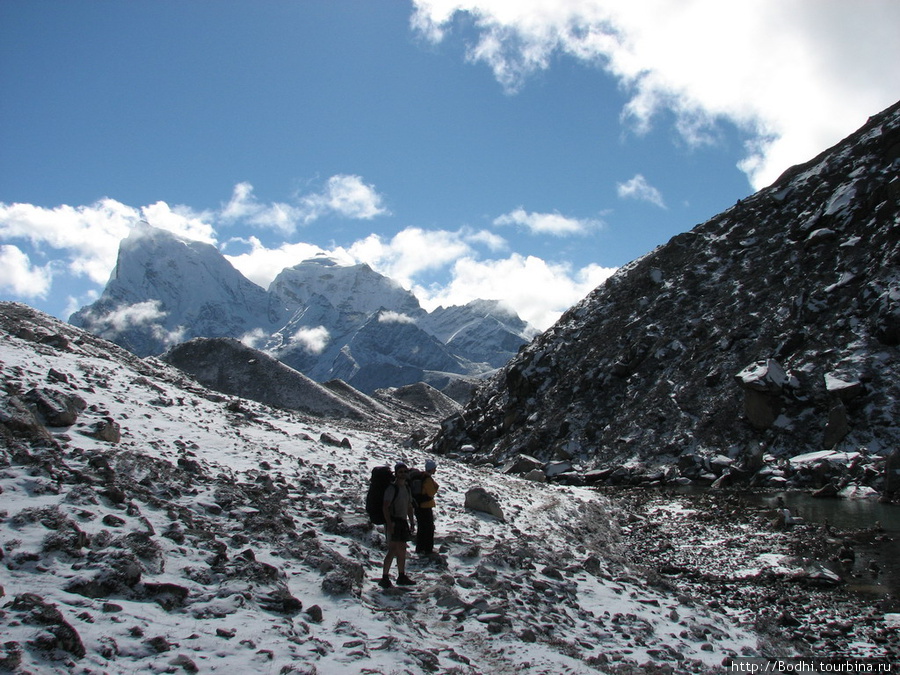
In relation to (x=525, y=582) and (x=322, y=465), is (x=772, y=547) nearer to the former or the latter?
(x=525, y=582)

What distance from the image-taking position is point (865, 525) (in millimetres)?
19188

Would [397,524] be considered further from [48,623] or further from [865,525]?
[865,525]

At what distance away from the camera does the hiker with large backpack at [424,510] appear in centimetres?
1224

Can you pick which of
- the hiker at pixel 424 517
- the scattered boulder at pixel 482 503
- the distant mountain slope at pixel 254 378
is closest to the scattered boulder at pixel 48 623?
the hiker at pixel 424 517

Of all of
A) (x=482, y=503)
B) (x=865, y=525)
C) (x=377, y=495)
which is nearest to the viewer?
(x=377, y=495)

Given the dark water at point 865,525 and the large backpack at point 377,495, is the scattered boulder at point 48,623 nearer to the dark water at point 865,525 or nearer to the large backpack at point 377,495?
the large backpack at point 377,495

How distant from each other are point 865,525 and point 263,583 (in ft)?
66.9

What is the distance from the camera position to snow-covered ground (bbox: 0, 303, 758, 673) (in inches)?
259

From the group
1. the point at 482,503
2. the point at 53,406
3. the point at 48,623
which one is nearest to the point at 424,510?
the point at 482,503

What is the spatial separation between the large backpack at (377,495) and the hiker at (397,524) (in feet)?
0.41

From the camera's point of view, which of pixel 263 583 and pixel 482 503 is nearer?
pixel 263 583

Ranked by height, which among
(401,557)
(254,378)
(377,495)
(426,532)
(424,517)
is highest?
(377,495)

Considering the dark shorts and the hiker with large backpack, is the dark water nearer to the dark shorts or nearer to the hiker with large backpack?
the hiker with large backpack

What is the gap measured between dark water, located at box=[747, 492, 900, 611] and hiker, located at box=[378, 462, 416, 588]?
10641 mm
